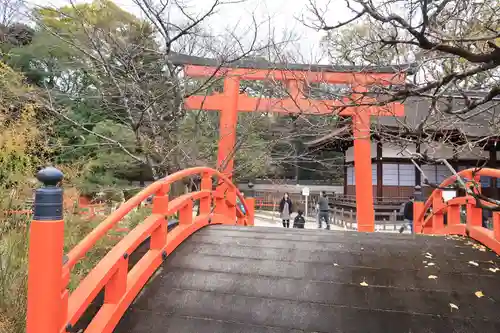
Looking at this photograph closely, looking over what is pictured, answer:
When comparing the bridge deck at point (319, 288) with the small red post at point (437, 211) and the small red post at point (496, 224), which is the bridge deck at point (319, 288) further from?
the small red post at point (437, 211)

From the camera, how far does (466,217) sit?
4.06 metres

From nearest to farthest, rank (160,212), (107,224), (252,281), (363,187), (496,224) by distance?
(107,224), (252,281), (160,212), (496,224), (363,187)

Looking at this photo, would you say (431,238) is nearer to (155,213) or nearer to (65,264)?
(155,213)

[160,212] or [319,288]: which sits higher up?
[160,212]

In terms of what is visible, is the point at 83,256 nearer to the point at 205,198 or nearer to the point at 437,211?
the point at 205,198

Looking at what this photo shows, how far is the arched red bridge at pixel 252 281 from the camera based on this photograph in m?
1.73

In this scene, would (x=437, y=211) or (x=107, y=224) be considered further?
(x=437, y=211)

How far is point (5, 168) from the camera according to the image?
18.8 feet

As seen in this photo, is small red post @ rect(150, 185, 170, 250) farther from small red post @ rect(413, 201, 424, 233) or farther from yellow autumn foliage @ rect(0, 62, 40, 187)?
small red post @ rect(413, 201, 424, 233)

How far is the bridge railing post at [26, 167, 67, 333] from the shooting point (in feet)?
5.37

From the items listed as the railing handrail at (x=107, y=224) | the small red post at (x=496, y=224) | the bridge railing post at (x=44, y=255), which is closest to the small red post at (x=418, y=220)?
the small red post at (x=496, y=224)

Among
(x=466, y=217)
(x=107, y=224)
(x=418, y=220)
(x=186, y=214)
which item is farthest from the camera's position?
(x=418, y=220)

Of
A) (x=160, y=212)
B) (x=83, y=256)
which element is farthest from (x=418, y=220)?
(x=83, y=256)

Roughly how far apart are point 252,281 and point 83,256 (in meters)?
1.22
